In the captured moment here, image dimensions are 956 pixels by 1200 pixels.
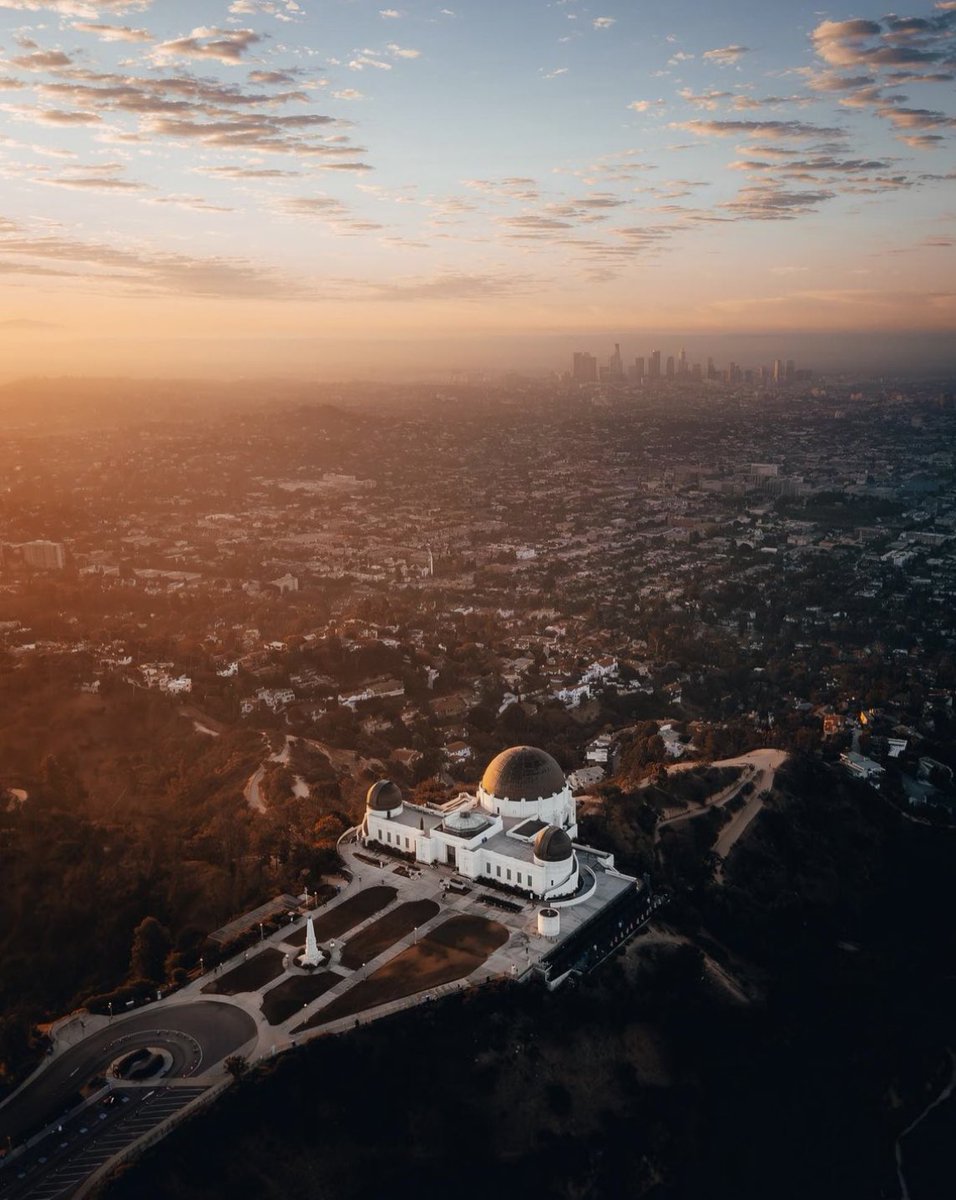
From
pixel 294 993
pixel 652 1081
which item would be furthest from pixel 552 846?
pixel 294 993

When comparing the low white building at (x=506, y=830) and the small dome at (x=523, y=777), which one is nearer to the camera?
the low white building at (x=506, y=830)

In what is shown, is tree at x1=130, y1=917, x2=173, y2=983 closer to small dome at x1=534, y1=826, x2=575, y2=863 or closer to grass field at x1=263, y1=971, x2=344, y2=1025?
grass field at x1=263, y1=971, x2=344, y2=1025

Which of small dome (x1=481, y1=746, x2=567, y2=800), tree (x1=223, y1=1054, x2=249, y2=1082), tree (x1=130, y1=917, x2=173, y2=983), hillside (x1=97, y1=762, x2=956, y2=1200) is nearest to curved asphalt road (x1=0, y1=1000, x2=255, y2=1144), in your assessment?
tree (x1=223, y1=1054, x2=249, y2=1082)

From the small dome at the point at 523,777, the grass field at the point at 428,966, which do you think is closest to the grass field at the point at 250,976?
the grass field at the point at 428,966

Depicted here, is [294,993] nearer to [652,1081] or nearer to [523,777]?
[652,1081]

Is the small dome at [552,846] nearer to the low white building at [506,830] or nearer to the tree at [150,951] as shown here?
the low white building at [506,830]

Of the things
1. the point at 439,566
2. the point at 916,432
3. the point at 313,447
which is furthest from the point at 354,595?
the point at 916,432
